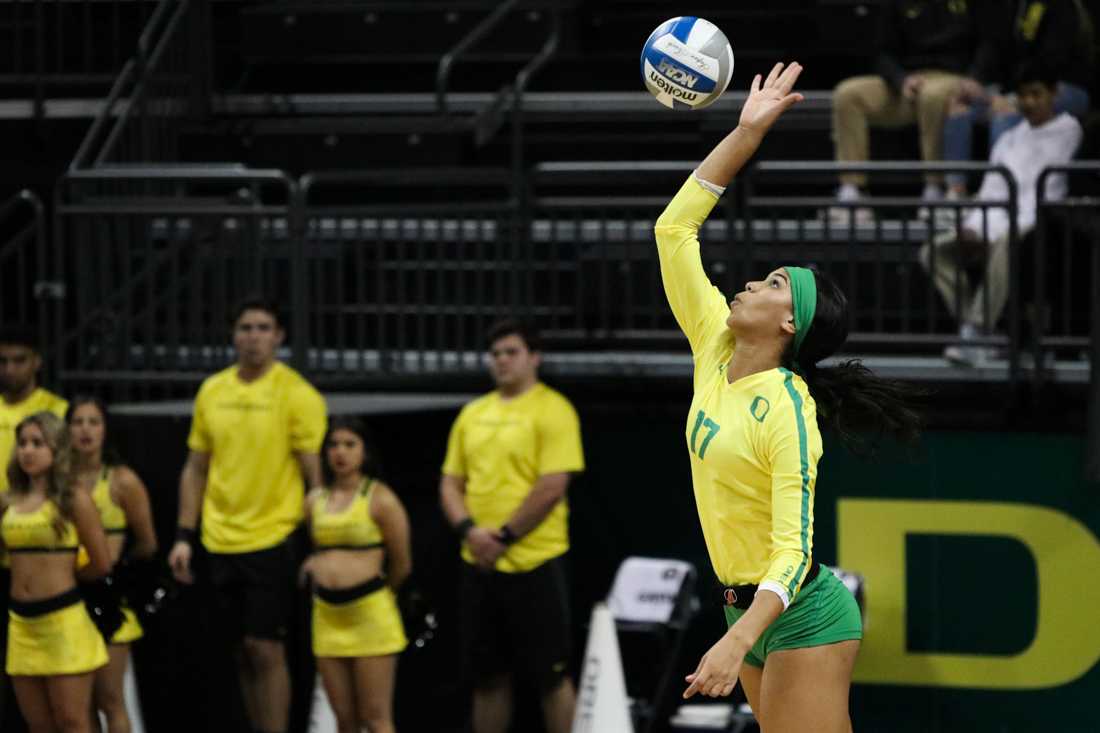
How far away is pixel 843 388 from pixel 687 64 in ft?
3.62

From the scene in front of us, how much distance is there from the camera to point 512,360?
9391 millimetres

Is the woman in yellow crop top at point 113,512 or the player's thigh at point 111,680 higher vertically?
the woman in yellow crop top at point 113,512

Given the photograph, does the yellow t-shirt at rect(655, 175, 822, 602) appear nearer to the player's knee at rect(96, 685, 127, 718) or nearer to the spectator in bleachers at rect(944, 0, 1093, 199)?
the player's knee at rect(96, 685, 127, 718)

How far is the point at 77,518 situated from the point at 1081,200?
194 inches

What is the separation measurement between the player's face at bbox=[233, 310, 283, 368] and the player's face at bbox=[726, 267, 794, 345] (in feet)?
14.3

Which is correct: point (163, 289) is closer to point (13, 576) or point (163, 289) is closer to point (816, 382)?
point (13, 576)

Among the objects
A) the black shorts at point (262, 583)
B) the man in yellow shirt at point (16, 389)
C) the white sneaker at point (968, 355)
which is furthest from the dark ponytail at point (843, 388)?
the man in yellow shirt at point (16, 389)

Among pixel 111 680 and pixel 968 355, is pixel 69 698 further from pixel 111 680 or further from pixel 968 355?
pixel 968 355

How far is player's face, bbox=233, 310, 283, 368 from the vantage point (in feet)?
31.0

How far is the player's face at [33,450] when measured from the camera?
8453 millimetres

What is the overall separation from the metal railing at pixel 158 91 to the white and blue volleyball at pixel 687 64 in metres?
6.29

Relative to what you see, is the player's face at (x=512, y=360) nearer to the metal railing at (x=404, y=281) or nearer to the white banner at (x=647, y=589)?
the metal railing at (x=404, y=281)

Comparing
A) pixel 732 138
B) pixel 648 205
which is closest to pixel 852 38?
pixel 648 205

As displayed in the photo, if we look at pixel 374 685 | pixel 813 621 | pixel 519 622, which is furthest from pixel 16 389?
pixel 813 621
